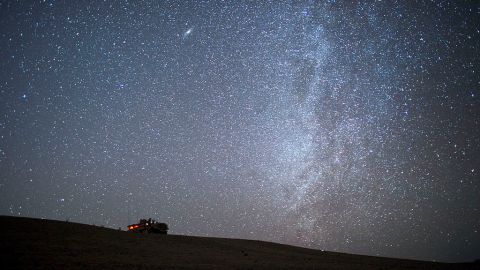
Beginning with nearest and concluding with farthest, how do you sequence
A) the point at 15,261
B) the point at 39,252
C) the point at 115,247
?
1. the point at 15,261
2. the point at 39,252
3. the point at 115,247

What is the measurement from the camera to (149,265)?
11742 mm

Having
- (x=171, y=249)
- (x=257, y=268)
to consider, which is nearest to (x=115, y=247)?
(x=171, y=249)

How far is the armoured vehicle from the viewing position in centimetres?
2722

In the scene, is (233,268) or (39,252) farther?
(233,268)

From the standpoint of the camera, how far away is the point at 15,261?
32.0ft

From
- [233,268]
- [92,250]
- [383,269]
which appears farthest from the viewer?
[383,269]

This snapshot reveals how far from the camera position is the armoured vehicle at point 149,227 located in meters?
27.2

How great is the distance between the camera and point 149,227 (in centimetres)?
2727

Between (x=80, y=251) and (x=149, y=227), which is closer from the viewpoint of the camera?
(x=80, y=251)

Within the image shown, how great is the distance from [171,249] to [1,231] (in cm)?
740

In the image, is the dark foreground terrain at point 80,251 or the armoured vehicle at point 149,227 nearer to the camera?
the dark foreground terrain at point 80,251

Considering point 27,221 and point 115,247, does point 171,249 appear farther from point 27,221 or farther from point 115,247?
point 27,221

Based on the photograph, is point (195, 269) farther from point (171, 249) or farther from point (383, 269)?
point (383, 269)

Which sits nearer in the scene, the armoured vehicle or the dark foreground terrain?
the dark foreground terrain
